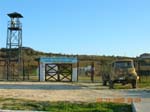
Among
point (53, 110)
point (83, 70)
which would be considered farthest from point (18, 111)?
point (83, 70)

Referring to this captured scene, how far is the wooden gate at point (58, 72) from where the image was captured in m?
56.1

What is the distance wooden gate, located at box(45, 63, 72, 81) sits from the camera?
184ft

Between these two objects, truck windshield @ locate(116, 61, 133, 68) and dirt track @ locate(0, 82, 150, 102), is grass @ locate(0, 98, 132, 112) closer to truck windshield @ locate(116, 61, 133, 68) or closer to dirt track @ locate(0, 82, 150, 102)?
dirt track @ locate(0, 82, 150, 102)

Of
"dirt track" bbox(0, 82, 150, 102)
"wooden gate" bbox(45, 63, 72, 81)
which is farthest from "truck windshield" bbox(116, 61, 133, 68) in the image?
"wooden gate" bbox(45, 63, 72, 81)

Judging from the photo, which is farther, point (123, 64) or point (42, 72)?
point (42, 72)

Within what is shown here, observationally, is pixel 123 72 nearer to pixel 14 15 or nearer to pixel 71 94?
pixel 71 94

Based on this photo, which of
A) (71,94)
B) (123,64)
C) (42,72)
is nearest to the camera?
(71,94)

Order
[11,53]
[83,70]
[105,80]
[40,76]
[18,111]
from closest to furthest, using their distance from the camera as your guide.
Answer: [18,111] < [105,80] < [40,76] < [83,70] < [11,53]

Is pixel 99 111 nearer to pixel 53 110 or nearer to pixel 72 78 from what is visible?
pixel 53 110

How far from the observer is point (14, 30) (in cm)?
7256

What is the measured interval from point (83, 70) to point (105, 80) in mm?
28129

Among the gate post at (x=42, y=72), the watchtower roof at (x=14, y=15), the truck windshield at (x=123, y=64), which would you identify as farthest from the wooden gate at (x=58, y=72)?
the truck windshield at (x=123, y=64)

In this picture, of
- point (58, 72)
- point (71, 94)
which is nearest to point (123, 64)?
point (71, 94)

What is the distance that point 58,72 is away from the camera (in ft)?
185
